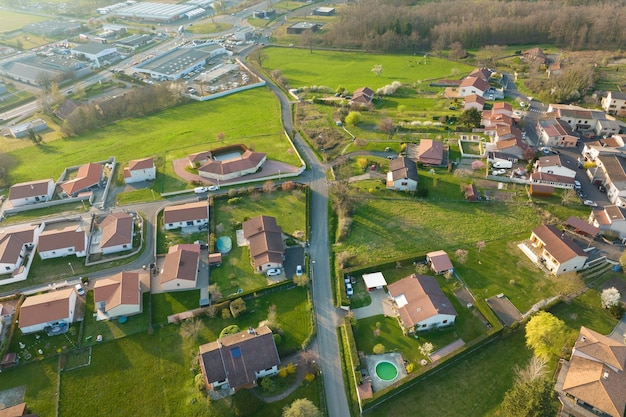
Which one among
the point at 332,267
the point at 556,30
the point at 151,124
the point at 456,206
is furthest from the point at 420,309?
the point at 556,30

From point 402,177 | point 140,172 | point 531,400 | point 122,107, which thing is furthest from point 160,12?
point 531,400

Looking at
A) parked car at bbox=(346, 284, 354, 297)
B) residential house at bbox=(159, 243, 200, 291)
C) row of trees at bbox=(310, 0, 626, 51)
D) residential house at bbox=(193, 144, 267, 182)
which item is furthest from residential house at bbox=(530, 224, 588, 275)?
row of trees at bbox=(310, 0, 626, 51)

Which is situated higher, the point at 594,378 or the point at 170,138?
the point at 170,138

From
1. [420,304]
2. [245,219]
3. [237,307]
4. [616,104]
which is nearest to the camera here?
[420,304]

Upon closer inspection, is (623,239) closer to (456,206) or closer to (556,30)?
(456,206)

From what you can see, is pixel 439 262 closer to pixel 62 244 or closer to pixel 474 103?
pixel 62 244

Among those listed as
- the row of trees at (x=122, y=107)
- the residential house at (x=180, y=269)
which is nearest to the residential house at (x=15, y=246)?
the residential house at (x=180, y=269)
